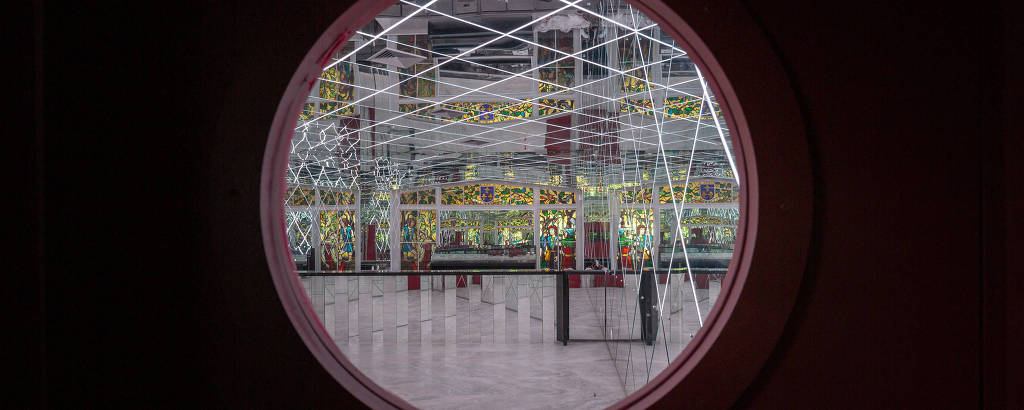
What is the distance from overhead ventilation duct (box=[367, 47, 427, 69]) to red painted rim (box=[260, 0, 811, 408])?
3.49 metres

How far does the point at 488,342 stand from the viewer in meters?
4.98

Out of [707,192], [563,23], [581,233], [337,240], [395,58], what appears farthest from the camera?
[581,233]

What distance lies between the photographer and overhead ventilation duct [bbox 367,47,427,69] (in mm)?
4454

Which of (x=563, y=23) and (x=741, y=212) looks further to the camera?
(x=563, y=23)

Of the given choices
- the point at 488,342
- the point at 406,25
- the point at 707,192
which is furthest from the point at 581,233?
the point at 707,192

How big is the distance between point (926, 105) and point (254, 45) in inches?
46.7

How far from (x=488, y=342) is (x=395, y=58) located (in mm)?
2508

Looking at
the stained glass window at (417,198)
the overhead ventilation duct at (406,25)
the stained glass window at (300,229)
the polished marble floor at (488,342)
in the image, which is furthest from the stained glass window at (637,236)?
the stained glass window at (417,198)

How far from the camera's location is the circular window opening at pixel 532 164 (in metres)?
1.95

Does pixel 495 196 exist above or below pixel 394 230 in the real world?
above

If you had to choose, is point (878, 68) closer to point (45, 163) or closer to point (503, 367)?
point (45, 163)

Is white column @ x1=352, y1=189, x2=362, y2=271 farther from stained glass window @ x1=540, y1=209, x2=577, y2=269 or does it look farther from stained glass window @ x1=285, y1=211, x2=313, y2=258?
stained glass window @ x1=540, y1=209, x2=577, y2=269

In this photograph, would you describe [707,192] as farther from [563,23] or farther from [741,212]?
[563,23]

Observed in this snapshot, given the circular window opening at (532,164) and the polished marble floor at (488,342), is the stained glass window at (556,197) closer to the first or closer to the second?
the circular window opening at (532,164)
